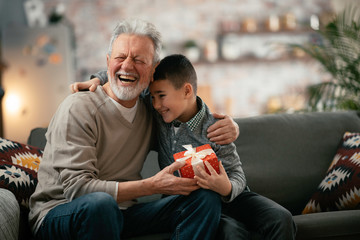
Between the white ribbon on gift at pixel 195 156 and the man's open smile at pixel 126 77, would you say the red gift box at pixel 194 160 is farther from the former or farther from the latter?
the man's open smile at pixel 126 77

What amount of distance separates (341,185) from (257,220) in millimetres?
558

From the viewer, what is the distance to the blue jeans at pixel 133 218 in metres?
1.28

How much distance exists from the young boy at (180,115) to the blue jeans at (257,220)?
0.29 ft

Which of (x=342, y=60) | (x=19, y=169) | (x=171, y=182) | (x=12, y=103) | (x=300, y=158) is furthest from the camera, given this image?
(x=12, y=103)

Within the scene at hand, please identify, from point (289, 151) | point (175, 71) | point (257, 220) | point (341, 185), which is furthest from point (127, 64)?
point (341, 185)

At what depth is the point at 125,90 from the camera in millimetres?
1555

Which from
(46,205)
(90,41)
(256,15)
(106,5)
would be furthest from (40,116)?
(46,205)

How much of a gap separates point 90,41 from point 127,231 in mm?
4679

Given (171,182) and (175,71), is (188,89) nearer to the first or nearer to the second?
(175,71)

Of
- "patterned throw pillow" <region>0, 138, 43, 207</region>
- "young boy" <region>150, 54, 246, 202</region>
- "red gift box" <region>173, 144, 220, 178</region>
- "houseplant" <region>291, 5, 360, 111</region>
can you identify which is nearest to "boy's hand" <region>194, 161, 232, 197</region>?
"red gift box" <region>173, 144, 220, 178</region>

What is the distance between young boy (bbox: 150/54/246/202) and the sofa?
393 millimetres

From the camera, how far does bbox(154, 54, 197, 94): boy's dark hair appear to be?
1.64 m

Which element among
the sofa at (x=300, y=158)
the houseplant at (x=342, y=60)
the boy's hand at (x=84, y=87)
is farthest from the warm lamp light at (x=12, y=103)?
the boy's hand at (x=84, y=87)

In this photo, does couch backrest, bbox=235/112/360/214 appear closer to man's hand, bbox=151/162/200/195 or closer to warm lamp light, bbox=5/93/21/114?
man's hand, bbox=151/162/200/195
